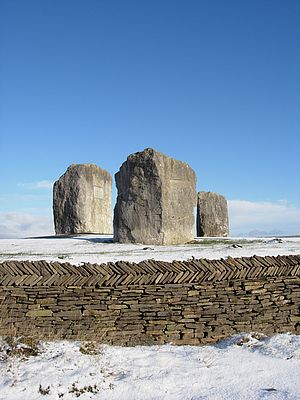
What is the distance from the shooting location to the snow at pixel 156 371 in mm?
5367

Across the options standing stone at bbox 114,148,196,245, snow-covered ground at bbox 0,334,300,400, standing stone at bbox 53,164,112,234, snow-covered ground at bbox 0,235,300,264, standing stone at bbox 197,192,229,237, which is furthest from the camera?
standing stone at bbox 197,192,229,237

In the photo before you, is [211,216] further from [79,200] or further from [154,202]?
[154,202]

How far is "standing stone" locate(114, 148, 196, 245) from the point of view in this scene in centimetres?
1452

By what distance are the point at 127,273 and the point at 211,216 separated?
14229mm

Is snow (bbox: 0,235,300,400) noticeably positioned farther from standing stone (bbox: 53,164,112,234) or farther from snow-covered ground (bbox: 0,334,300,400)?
standing stone (bbox: 53,164,112,234)

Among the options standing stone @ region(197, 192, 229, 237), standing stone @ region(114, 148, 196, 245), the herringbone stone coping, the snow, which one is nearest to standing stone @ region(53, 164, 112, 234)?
standing stone @ region(197, 192, 229, 237)

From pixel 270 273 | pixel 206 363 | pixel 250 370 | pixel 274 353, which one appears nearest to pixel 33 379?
pixel 206 363

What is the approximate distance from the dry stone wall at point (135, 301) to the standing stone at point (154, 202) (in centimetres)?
662

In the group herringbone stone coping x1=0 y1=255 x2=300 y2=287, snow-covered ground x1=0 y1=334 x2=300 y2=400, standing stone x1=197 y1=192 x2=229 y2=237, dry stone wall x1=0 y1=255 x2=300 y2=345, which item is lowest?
snow-covered ground x1=0 y1=334 x2=300 y2=400

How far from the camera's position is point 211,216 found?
70.3 ft

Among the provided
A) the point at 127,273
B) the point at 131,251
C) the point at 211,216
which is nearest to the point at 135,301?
the point at 127,273

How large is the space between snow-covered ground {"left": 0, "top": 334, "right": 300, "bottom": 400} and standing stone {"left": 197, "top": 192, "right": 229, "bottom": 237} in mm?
14125

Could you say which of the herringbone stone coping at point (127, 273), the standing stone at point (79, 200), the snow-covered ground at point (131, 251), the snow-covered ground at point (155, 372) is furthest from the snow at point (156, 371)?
the standing stone at point (79, 200)

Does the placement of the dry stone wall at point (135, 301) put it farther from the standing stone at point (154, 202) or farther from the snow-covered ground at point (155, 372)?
the standing stone at point (154, 202)
